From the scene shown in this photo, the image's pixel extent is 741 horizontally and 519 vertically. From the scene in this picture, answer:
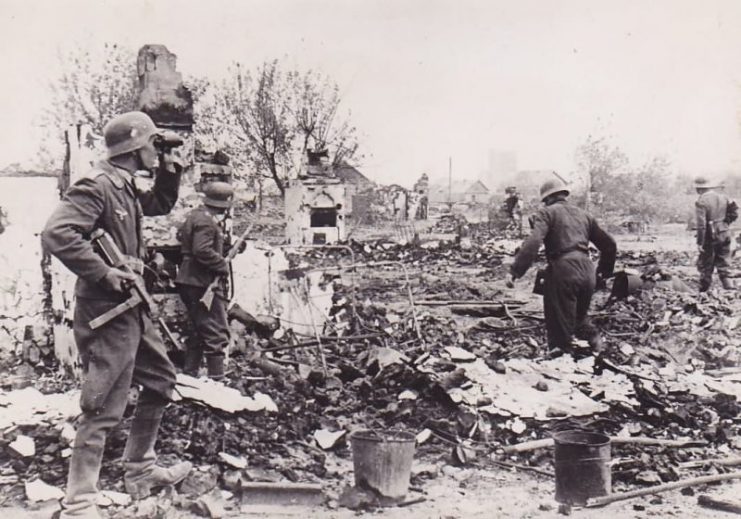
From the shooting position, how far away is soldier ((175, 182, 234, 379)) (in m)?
6.05

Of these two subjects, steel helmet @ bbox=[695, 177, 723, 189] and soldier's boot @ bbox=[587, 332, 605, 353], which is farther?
steel helmet @ bbox=[695, 177, 723, 189]

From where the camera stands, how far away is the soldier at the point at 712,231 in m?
11.2

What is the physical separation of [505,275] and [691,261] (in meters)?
5.02

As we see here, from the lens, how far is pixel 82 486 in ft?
11.6

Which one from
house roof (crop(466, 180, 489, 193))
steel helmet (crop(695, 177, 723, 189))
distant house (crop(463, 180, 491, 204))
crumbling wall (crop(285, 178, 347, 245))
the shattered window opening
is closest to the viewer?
steel helmet (crop(695, 177, 723, 189))

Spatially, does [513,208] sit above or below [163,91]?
below

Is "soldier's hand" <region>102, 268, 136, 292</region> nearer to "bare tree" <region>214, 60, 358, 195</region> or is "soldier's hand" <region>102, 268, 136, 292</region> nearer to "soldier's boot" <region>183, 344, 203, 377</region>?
"soldier's boot" <region>183, 344, 203, 377</region>

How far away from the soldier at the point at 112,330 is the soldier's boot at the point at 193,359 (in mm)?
2130

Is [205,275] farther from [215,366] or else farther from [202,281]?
[215,366]

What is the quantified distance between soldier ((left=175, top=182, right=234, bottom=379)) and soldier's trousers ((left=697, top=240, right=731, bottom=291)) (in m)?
8.18

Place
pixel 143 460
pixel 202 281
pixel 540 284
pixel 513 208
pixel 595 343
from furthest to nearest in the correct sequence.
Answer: pixel 513 208
pixel 540 284
pixel 595 343
pixel 202 281
pixel 143 460

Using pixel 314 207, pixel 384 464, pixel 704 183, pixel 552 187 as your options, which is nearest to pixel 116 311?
pixel 384 464

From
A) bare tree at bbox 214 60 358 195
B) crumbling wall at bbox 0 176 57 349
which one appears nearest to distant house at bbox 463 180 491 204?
bare tree at bbox 214 60 358 195

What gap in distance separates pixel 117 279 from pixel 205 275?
258 cm
